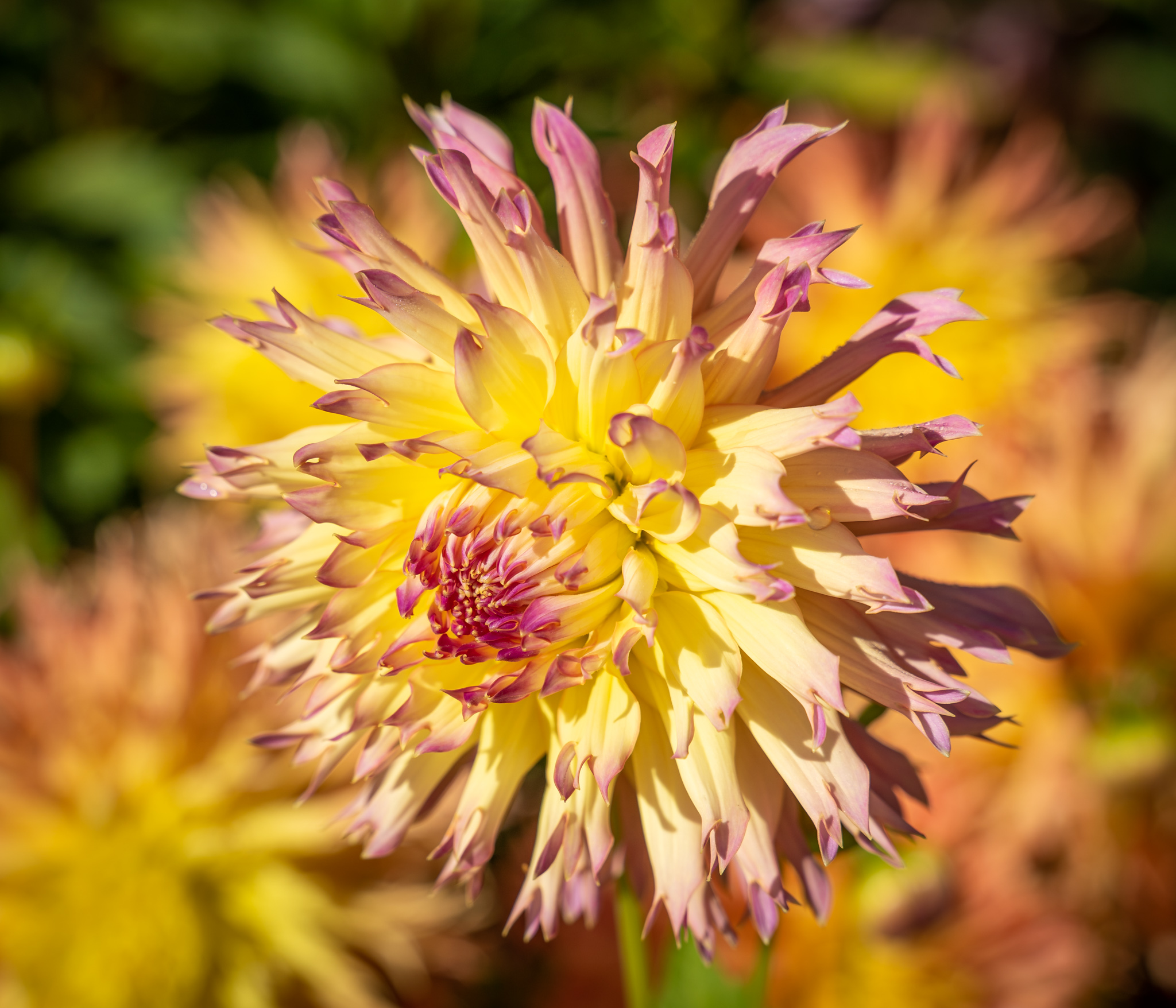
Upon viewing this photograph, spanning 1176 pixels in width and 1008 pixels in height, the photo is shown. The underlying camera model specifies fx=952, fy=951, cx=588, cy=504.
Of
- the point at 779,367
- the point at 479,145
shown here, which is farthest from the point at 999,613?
the point at 779,367

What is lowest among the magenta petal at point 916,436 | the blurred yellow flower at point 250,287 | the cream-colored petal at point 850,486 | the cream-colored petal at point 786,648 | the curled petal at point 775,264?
the cream-colored petal at point 786,648

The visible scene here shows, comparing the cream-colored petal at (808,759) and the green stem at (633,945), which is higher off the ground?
the cream-colored petal at (808,759)

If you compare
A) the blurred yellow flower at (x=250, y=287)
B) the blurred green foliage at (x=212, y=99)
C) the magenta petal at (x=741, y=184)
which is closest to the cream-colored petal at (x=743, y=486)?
the magenta petal at (x=741, y=184)

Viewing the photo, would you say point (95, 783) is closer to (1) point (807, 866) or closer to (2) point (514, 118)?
(1) point (807, 866)

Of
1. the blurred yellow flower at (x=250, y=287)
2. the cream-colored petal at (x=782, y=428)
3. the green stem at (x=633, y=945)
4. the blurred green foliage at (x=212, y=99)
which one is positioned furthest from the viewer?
the blurred green foliage at (x=212, y=99)

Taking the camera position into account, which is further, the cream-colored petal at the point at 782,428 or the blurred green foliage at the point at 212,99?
the blurred green foliage at the point at 212,99

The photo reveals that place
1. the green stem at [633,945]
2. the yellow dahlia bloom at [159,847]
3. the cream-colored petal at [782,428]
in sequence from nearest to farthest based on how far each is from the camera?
the cream-colored petal at [782,428]
the green stem at [633,945]
the yellow dahlia bloom at [159,847]

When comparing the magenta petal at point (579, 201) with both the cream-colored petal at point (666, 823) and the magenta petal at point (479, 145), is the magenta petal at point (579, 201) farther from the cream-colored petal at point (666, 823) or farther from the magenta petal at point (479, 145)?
the cream-colored petal at point (666, 823)
